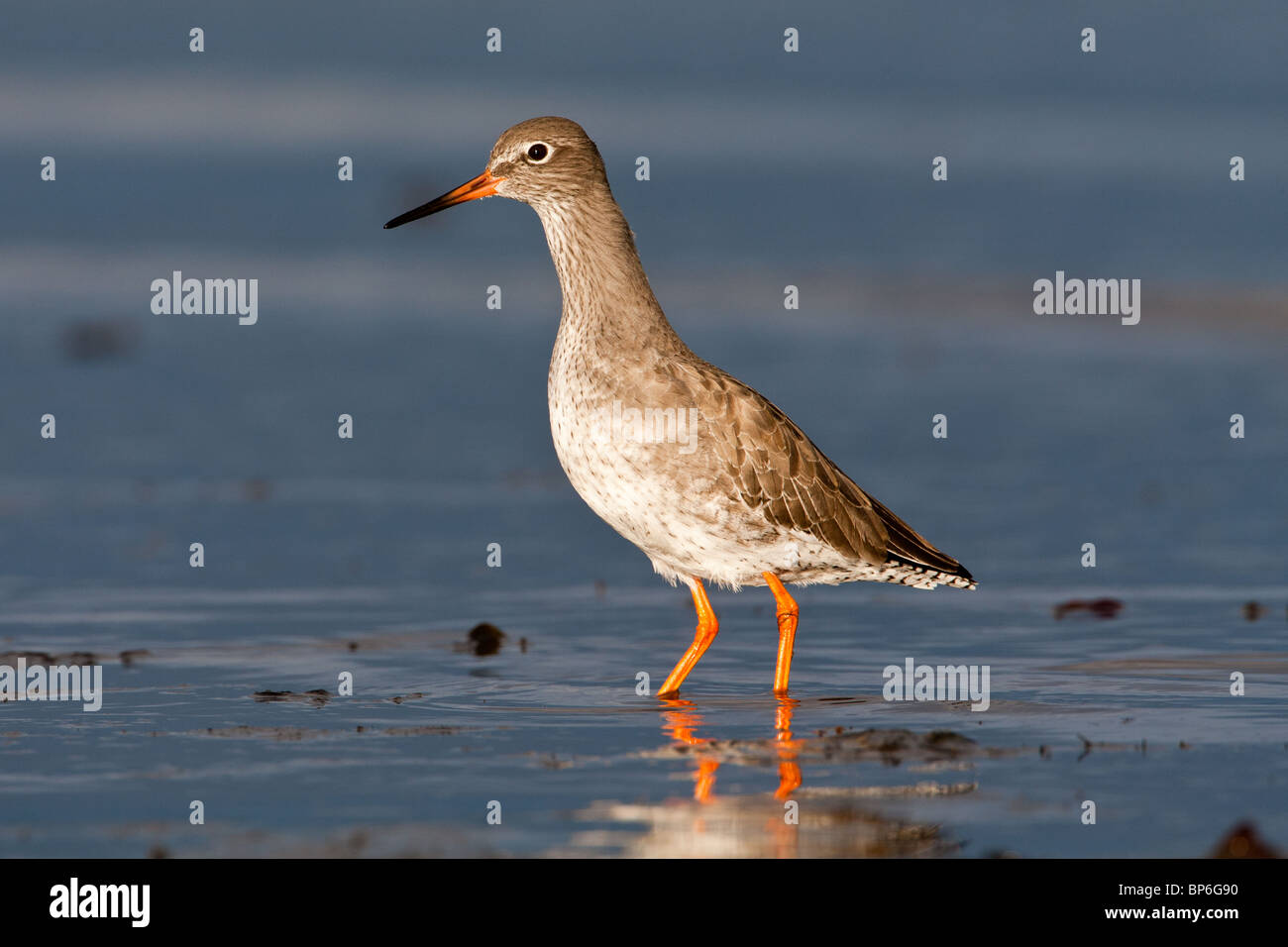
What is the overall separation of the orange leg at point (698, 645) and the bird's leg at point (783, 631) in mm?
361

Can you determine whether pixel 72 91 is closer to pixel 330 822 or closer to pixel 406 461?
pixel 406 461

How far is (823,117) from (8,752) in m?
28.9

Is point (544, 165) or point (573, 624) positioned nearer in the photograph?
point (544, 165)

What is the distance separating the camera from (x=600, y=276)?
31.7ft

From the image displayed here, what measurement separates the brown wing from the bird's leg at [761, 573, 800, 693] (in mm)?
364

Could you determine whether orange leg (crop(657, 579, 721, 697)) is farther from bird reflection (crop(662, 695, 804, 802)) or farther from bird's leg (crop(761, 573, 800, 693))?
bird's leg (crop(761, 573, 800, 693))

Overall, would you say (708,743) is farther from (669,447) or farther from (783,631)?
(669,447)

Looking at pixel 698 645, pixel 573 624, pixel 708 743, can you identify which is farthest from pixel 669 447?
pixel 573 624

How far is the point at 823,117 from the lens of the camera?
114 ft

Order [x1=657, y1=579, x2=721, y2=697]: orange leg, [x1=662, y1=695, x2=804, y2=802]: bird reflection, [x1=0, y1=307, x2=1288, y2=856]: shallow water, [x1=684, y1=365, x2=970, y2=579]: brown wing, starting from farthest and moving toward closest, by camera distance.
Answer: [x1=684, y1=365, x2=970, y2=579]: brown wing → [x1=657, y1=579, x2=721, y2=697]: orange leg → [x1=662, y1=695, x2=804, y2=802]: bird reflection → [x1=0, y1=307, x2=1288, y2=856]: shallow water

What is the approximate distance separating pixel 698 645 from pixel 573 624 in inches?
59.9

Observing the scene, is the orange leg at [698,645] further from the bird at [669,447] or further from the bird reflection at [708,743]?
the bird reflection at [708,743]

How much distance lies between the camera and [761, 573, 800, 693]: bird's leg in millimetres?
9234

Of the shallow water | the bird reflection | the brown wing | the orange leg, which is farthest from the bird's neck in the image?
the bird reflection
